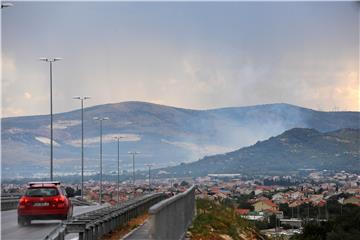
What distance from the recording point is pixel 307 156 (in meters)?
158

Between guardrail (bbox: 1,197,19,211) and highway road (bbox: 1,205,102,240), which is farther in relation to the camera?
guardrail (bbox: 1,197,19,211)

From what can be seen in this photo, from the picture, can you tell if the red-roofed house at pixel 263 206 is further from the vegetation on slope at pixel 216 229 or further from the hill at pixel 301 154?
the hill at pixel 301 154

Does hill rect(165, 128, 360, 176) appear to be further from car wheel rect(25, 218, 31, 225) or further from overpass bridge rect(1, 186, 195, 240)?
overpass bridge rect(1, 186, 195, 240)

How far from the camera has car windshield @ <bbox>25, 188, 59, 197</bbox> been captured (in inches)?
1179

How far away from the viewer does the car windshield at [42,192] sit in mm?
29953

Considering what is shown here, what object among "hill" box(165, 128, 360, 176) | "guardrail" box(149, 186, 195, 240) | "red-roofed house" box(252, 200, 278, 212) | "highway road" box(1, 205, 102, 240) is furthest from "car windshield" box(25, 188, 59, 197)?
"hill" box(165, 128, 360, 176)

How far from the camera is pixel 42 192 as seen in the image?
2997cm

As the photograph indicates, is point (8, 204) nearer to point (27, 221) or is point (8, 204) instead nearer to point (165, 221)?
point (27, 221)

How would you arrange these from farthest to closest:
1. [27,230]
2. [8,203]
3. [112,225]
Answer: [8,203]
[27,230]
[112,225]

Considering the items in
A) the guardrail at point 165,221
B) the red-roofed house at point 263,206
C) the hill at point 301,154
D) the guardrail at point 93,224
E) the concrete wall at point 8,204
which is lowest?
the red-roofed house at point 263,206

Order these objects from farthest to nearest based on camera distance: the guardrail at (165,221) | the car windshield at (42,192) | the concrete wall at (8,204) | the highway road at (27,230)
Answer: the concrete wall at (8,204) < the car windshield at (42,192) < the highway road at (27,230) < the guardrail at (165,221)

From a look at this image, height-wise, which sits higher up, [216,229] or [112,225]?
[112,225]

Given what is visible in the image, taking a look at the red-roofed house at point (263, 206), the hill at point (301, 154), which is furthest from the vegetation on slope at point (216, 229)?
the hill at point (301, 154)

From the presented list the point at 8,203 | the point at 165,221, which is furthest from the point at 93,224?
the point at 8,203
